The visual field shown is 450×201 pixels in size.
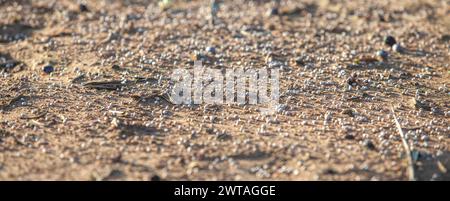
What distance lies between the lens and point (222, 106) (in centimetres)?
639

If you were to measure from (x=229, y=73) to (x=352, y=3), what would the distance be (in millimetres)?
3690

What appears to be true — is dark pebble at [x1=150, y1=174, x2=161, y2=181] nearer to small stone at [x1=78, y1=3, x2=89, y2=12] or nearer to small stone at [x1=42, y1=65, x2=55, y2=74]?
small stone at [x1=42, y1=65, x2=55, y2=74]

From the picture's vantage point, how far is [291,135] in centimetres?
573

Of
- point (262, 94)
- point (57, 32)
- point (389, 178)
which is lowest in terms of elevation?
point (389, 178)

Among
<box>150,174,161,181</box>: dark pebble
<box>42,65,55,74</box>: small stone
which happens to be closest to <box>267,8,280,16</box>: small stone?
<box>42,65,55,74</box>: small stone

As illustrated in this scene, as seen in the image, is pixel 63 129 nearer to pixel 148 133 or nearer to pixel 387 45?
pixel 148 133

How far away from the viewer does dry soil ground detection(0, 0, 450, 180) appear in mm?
5266

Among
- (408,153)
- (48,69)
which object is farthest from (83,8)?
(408,153)

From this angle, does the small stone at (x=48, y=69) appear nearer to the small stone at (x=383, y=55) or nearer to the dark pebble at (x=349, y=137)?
the dark pebble at (x=349, y=137)

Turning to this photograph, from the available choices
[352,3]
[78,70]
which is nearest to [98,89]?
[78,70]

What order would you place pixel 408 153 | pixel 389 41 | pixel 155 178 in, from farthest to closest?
pixel 389 41, pixel 408 153, pixel 155 178

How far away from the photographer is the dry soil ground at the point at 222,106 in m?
5.27

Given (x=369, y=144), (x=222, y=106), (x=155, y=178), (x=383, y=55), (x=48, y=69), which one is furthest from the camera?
(x=383, y=55)

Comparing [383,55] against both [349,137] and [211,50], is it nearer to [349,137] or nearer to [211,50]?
[211,50]
